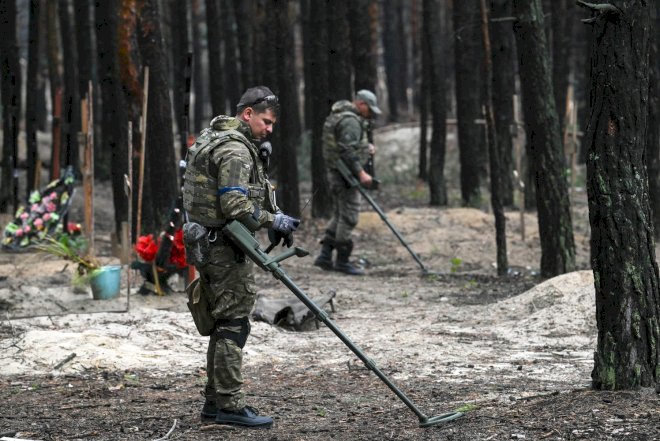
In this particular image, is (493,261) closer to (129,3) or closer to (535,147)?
(535,147)

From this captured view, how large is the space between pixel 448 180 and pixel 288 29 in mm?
10110

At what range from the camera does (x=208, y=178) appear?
247 inches

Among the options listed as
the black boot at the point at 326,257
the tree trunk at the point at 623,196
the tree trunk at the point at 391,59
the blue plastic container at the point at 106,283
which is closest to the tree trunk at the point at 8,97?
the black boot at the point at 326,257

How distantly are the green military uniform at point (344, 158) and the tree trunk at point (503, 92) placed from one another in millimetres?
2841

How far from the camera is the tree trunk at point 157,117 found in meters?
13.8

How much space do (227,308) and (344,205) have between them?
7211 millimetres

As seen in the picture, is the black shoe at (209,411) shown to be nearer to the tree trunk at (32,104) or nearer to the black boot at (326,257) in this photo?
the black boot at (326,257)

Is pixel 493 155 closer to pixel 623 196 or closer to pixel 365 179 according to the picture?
pixel 365 179

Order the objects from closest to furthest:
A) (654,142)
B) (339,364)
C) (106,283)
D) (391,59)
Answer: (339,364) < (106,283) < (654,142) < (391,59)

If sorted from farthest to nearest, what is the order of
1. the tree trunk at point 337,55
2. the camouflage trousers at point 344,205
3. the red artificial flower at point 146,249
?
the tree trunk at point 337,55 → the camouflage trousers at point 344,205 → the red artificial flower at point 146,249

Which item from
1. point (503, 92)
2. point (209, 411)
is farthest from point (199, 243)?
point (503, 92)

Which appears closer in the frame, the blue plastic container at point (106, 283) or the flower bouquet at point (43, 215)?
the blue plastic container at point (106, 283)

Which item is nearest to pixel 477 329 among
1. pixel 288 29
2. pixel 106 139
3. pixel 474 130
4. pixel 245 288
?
pixel 245 288

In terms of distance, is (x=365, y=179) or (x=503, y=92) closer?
(x=365, y=179)
